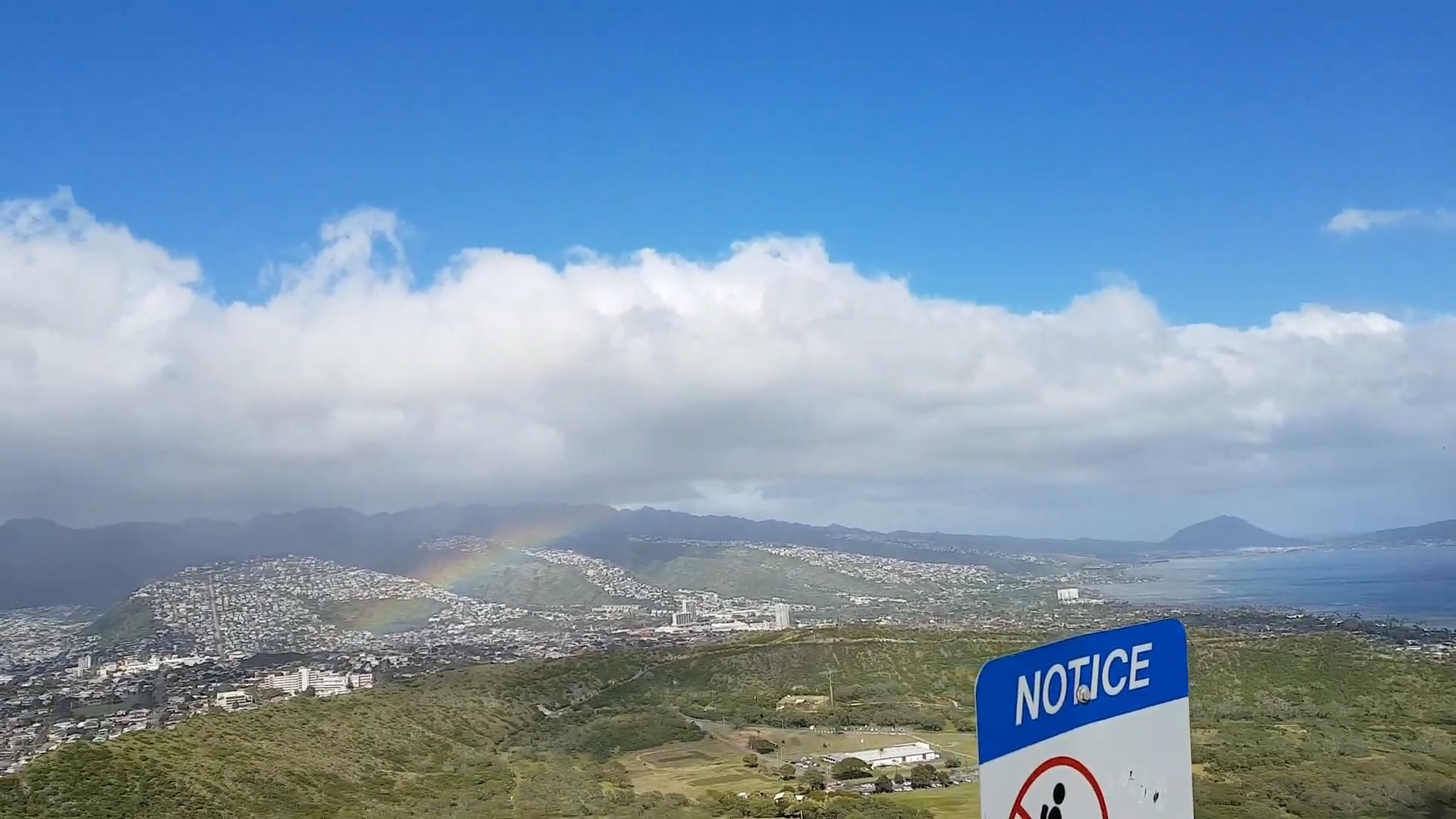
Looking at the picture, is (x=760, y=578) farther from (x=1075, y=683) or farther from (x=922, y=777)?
(x=1075, y=683)

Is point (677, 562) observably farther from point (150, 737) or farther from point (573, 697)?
point (150, 737)

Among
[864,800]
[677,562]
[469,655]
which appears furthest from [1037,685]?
[677,562]

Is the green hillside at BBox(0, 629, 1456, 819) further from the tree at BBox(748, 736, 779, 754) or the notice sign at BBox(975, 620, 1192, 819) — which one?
the notice sign at BBox(975, 620, 1192, 819)

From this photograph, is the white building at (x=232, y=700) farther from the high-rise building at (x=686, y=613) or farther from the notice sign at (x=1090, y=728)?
the notice sign at (x=1090, y=728)

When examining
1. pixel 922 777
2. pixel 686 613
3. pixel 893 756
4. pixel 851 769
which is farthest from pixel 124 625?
pixel 922 777

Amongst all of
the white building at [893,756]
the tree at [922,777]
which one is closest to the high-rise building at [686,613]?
the white building at [893,756]

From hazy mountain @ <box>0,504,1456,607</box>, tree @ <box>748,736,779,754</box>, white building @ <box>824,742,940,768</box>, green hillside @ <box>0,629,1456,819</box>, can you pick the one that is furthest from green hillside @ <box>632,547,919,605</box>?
white building @ <box>824,742,940,768</box>

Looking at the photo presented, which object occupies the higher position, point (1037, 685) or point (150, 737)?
point (1037, 685)
